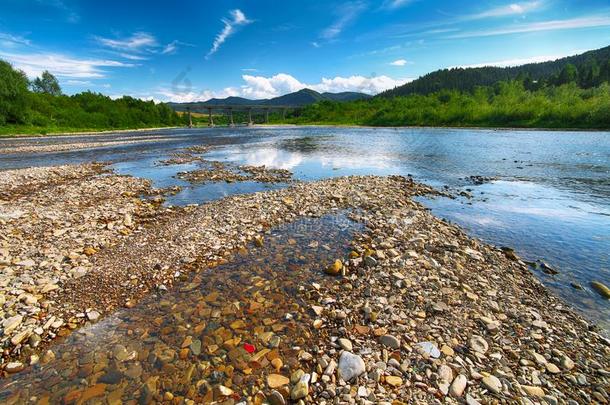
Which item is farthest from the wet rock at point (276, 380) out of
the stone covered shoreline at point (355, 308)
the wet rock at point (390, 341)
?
the wet rock at point (390, 341)

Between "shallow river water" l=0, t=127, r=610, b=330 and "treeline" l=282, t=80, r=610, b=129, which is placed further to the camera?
"treeline" l=282, t=80, r=610, b=129

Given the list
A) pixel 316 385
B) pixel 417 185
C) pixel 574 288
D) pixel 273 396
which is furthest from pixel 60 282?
pixel 417 185

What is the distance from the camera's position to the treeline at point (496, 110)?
70562 mm

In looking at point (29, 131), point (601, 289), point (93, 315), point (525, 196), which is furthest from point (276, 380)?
point (29, 131)

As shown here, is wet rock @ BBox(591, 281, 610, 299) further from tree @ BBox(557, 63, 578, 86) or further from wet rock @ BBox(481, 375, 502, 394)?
tree @ BBox(557, 63, 578, 86)

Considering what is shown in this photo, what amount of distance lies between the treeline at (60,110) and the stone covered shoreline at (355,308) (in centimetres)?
8065

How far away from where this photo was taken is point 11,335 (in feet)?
17.6

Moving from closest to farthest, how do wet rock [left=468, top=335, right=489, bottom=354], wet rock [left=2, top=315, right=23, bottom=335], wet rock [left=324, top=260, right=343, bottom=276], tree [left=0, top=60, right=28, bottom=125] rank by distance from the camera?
wet rock [left=468, top=335, right=489, bottom=354]
wet rock [left=2, top=315, right=23, bottom=335]
wet rock [left=324, top=260, right=343, bottom=276]
tree [left=0, top=60, right=28, bottom=125]

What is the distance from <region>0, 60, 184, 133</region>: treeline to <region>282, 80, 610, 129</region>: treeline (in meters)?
84.2

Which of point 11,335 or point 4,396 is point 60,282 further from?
point 4,396

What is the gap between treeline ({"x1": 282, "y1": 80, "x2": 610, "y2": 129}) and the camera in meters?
70.6

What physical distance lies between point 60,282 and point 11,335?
200 centimetres

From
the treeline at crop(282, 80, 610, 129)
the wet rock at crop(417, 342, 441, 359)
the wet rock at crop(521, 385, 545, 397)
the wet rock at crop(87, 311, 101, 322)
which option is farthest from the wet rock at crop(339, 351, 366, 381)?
the treeline at crop(282, 80, 610, 129)

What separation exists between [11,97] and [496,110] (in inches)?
5152
